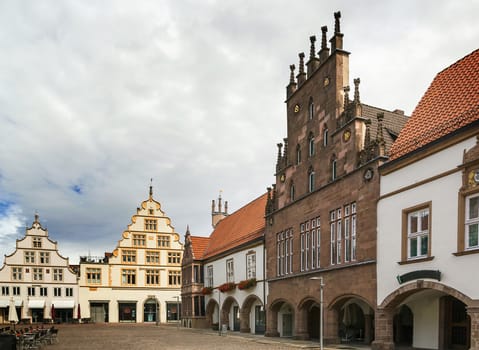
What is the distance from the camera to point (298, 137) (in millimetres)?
29969

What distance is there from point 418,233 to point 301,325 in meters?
11.6

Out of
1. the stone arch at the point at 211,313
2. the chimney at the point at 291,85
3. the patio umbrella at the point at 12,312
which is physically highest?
the chimney at the point at 291,85

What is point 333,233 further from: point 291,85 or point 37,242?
point 37,242

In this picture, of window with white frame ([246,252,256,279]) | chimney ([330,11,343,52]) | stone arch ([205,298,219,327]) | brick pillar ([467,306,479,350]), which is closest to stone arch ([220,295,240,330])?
stone arch ([205,298,219,327])

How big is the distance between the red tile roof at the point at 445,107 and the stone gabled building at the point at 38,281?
166 feet

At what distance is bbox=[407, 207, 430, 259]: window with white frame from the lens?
18078 millimetres

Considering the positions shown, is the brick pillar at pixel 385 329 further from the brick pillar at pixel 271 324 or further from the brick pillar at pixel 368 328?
the brick pillar at pixel 271 324

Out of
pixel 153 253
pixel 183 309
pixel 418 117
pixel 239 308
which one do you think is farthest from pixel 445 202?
pixel 153 253

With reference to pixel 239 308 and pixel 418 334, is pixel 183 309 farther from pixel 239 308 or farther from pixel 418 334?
pixel 418 334

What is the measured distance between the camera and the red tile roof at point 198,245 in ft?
164

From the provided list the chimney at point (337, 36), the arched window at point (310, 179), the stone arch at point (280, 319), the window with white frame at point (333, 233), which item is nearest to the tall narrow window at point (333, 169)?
the window with white frame at point (333, 233)

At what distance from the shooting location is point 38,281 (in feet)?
199

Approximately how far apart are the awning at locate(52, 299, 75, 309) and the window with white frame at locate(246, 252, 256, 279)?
32250 mm

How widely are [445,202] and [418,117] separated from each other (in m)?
5.30
